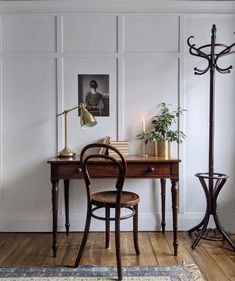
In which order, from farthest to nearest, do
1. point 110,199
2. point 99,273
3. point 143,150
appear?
point 143,150 < point 110,199 < point 99,273

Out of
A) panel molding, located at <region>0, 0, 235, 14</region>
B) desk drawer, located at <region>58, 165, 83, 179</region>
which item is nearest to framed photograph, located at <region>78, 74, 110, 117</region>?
panel molding, located at <region>0, 0, 235, 14</region>

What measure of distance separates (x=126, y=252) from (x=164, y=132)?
116 centimetres

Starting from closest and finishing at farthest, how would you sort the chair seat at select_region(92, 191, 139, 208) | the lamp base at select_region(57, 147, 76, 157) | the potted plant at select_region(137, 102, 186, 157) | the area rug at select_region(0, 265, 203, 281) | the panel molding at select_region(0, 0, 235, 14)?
the area rug at select_region(0, 265, 203, 281) < the chair seat at select_region(92, 191, 139, 208) < the lamp base at select_region(57, 147, 76, 157) < the potted plant at select_region(137, 102, 186, 157) < the panel molding at select_region(0, 0, 235, 14)

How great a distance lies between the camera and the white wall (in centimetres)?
325

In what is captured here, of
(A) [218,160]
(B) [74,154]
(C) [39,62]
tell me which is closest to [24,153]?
(B) [74,154]

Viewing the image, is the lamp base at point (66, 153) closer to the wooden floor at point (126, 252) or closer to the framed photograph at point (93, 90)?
the framed photograph at point (93, 90)

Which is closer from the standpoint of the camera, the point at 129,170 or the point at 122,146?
the point at 129,170

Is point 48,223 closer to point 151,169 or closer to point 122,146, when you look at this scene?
point 122,146

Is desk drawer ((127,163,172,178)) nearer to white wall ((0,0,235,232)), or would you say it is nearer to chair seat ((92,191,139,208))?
chair seat ((92,191,139,208))

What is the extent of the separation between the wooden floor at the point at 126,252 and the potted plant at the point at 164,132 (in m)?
0.85

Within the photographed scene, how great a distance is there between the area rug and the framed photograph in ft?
5.07

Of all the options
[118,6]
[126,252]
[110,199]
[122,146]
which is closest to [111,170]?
[110,199]

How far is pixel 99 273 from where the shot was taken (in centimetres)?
232

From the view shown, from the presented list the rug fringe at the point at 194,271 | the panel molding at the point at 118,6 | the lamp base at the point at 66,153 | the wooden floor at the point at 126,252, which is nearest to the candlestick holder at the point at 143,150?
the lamp base at the point at 66,153
